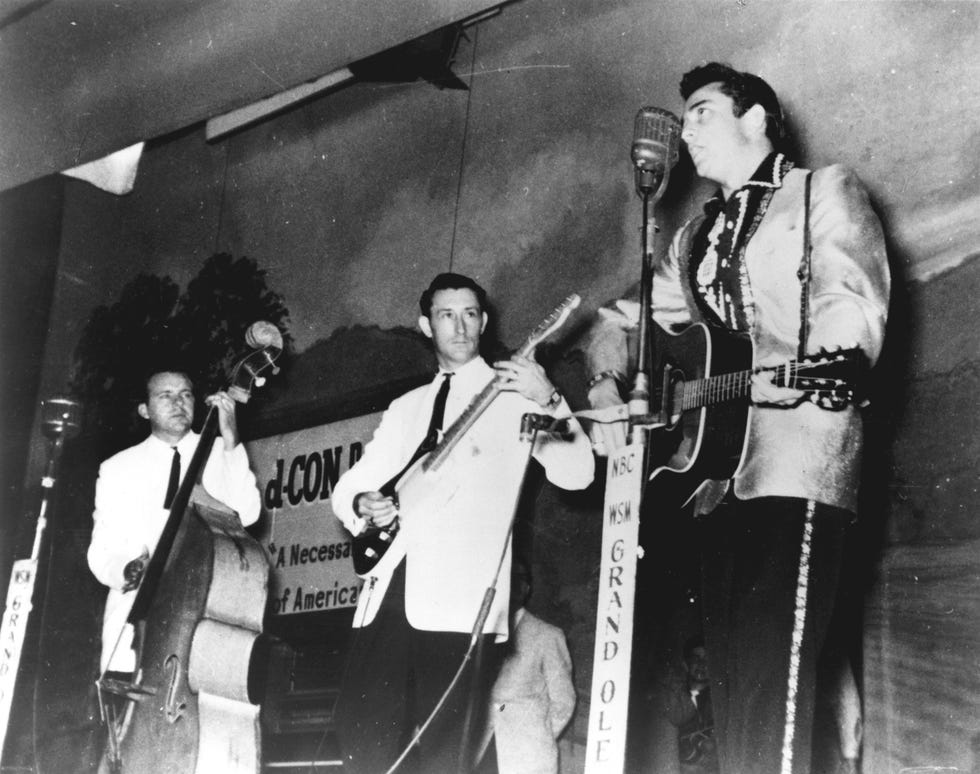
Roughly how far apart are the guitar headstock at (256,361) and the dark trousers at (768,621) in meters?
1.94

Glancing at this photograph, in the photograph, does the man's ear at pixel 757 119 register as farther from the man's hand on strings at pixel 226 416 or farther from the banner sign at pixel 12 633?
the banner sign at pixel 12 633

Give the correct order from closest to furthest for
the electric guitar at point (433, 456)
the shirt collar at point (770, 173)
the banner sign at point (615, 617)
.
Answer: the banner sign at point (615, 617)
the shirt collar at point (770, 173)
the electric guitar at point (433, 456)

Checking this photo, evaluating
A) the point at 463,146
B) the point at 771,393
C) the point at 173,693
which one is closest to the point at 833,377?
the point at 771,393

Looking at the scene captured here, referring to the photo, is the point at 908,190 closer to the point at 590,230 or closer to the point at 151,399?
the point at 590,230

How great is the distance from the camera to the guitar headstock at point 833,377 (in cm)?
328

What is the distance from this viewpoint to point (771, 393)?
132 inches

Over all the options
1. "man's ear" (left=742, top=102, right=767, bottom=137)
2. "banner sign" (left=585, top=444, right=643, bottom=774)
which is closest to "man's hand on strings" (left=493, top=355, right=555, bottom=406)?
"banner sign" (left=585, top=444, right=643, bottom=774)

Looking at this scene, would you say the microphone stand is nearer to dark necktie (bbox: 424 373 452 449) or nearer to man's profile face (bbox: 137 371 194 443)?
dark necktie (bbox: 424 373 452 449)

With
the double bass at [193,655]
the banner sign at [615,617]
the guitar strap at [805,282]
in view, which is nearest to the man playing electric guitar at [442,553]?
the double bass at [193,655]

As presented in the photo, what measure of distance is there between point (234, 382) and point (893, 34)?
2.56 m

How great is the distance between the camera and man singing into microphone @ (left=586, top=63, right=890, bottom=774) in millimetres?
3137

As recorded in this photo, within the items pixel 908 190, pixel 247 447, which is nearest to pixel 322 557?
pixel 247 447

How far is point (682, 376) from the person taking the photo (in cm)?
360

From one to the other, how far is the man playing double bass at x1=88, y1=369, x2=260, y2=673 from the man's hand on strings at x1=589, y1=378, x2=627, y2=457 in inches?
55.8
